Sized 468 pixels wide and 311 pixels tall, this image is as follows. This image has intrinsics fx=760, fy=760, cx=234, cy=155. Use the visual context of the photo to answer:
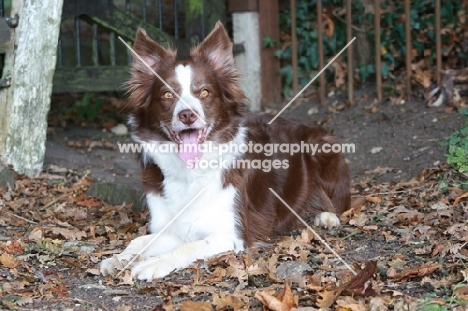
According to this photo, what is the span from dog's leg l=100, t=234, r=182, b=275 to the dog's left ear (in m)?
1.35

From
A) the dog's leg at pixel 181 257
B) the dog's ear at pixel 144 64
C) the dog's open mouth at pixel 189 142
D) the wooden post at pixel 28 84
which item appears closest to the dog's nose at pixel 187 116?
the dog's open mouth at pixel 189 142

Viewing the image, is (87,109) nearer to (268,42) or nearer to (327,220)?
(268,42)

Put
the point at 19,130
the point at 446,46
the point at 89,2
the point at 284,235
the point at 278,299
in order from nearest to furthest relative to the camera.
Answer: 1. the point at 278,299
2. the point at 284,235
3. the point at 19,130
4. the point at 89,2
5. the point at 446,46

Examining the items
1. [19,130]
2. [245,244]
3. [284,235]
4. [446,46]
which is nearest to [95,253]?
[245,244]

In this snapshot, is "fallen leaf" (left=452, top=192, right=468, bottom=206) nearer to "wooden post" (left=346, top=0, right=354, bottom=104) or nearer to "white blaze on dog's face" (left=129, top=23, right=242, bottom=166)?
"white blaze on dog's face" (left=129, top=23, right=242, bottom=166)

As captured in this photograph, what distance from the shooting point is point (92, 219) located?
6328 mm

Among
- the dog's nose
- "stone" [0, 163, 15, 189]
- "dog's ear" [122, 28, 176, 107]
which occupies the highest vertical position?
"dog's ear" [122, 28, 176, 107]

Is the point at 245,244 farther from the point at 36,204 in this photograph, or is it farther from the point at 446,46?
the point at 446,46

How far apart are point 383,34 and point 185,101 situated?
513 cm

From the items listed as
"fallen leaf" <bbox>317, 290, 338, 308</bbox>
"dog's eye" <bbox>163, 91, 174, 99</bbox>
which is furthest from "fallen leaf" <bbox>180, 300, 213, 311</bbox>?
"dog's eye" <bbox>163, 91, 174, 99</bbox>

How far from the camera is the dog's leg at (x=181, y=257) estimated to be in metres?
4.67

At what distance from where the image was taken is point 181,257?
16.1ft

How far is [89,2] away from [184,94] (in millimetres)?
3876

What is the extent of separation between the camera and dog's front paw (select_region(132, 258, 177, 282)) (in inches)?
183
